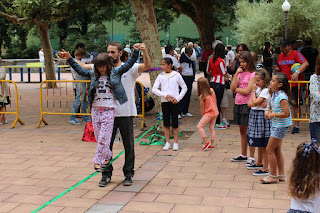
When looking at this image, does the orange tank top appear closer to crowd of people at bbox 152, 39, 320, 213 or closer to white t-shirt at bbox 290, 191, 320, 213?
crowd of people at bbox 152, 39, 320, 213

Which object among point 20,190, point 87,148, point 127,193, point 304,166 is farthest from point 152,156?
point 304,166

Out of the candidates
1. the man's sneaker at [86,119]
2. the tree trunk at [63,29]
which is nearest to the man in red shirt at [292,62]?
the man's sneaker at [86,119]

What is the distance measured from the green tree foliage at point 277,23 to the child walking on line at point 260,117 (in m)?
26.3

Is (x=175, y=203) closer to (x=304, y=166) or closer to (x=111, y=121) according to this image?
(x=111, y=121)

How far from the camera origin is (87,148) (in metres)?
7.92

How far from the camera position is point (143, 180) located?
5.93 metres

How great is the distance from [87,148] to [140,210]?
3.31 metres

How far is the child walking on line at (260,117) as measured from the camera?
585cm

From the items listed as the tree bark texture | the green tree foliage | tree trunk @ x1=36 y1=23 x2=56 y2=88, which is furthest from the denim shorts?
the green tree foliage

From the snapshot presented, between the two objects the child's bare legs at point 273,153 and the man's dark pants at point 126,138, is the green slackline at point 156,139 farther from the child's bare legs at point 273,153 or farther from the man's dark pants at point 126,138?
the child's bare legs at point 273,153

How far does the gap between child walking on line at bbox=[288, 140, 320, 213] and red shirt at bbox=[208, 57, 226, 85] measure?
617cm

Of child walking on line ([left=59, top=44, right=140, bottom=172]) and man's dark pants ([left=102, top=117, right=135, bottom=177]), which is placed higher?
child walking on line ([left=59, top=44, right=140, bottom=172])

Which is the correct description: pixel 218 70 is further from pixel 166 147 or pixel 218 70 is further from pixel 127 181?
pixel 127 181

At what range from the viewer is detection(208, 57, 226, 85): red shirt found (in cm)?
946
